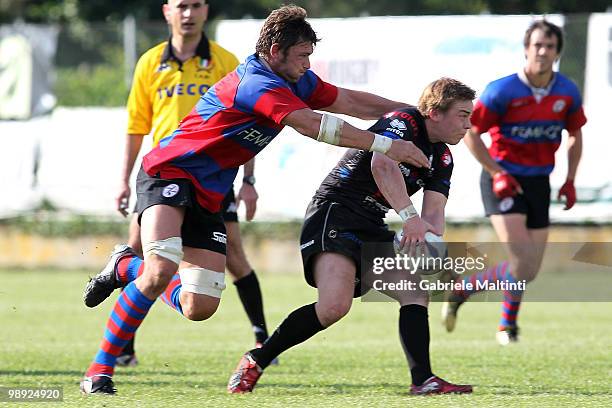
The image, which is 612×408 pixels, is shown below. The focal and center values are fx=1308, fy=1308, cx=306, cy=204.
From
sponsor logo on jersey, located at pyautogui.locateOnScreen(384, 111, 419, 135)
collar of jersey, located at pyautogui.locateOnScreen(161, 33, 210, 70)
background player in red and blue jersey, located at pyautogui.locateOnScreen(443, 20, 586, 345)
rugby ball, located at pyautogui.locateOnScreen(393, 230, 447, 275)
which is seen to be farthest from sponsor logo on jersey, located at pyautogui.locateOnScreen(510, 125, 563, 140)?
sponsor logo on jersey, located at pyautogui.locateOnScreen(384, 111, 419, 135)

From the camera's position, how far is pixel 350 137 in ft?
19.7

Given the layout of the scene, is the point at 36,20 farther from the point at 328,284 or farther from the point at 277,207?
the point at 328,284

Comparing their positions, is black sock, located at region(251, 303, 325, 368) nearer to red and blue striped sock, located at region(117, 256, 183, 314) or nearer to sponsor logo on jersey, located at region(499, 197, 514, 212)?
red and blue striped sock, located at region(117, 256, 183, 314)

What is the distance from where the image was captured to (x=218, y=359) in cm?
852

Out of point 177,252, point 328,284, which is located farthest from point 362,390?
point 177,252

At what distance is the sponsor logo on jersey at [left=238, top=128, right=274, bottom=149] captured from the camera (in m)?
6.35

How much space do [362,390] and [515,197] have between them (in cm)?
307

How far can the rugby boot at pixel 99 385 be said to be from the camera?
6426mm

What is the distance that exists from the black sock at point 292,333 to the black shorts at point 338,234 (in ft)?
0.70

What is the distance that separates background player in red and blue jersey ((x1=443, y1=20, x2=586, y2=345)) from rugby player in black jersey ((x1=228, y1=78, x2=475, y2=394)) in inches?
108

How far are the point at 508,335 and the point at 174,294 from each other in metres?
3.56

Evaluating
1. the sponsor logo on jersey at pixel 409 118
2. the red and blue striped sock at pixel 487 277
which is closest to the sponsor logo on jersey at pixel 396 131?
the sponsor logo on jersey at pixel 409 118

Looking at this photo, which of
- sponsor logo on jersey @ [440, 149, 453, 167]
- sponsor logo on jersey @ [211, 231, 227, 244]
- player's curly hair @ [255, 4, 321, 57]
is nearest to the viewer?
player's curly hair @ [255, 4, 321, 57]

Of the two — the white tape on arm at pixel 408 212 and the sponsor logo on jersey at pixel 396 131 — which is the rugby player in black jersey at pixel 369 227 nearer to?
A: the sponsor logo on jersey at pixel 396 131
